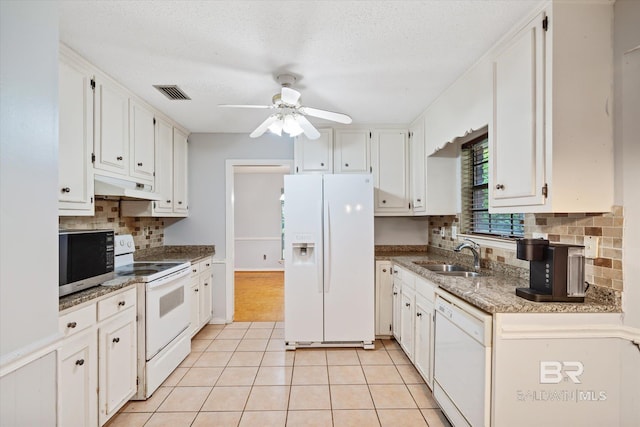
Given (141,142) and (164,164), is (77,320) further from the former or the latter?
(164,164)

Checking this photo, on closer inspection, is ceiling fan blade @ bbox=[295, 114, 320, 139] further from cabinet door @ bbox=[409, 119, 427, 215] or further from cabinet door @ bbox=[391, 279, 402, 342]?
cabinet door @ bbox=[391, 279, 402, 342]

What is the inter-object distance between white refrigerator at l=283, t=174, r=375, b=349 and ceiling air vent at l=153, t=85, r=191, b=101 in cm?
114

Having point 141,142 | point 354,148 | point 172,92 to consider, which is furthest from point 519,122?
point 141,142

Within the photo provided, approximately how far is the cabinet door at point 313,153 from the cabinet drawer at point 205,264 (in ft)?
4.78

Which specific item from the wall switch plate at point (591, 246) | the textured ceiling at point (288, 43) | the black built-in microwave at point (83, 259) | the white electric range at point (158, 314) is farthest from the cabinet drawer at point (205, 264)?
the wall switch plate at point (591, 246)

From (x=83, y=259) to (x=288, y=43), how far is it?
5.62 ft

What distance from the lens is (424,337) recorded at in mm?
2311

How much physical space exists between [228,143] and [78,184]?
2.00 meters

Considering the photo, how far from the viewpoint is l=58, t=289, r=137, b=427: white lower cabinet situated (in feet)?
5.13

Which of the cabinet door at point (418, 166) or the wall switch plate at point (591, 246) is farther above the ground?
the cabinet door at point (418, 166)

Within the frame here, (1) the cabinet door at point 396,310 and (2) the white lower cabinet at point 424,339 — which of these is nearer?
(2) the white lower cabinet at point 424,339

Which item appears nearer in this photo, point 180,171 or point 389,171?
point 389,171

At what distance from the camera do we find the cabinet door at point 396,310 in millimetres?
2939

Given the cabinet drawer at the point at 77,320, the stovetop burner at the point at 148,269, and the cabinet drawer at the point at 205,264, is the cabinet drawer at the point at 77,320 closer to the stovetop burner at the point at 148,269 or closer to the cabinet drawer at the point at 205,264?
the stovetop burner at the point at 148,269
